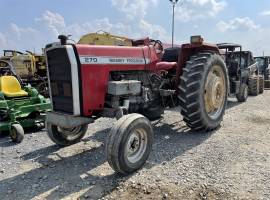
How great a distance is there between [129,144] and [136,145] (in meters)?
0.18

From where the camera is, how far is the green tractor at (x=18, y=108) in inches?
240

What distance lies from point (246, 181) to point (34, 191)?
8.33ft

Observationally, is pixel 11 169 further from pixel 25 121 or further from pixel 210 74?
pixel 210 74

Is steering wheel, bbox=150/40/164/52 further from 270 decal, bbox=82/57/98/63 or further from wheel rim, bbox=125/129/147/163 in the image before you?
wheel rim, bbox=125/129/147/163

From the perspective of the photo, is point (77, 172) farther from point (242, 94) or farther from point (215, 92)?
point (242, 94)

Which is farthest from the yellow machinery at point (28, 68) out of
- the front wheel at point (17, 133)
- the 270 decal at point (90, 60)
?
the 270 decal at point (90, 60)

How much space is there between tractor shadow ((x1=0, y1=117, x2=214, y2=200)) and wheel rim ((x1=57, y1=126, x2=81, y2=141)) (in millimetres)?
271

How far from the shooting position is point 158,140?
569cm

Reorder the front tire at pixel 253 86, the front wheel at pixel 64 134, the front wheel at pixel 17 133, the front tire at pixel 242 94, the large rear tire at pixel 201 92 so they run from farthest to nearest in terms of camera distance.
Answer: the front tire at pixel 253 86
the front tire at pixel 242 94
the front wheel at pixel 17 133
the large rear tire at pixel 201 92
the front wheel at pixel 64 134

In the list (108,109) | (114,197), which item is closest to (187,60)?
(108,109)

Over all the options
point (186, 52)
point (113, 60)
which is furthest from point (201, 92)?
point (113, 60)

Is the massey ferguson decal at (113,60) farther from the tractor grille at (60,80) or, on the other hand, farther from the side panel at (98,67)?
the tractor grille at (60,80)

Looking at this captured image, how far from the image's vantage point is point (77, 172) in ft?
14.1

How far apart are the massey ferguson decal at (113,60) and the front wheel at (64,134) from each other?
4.51 ft
